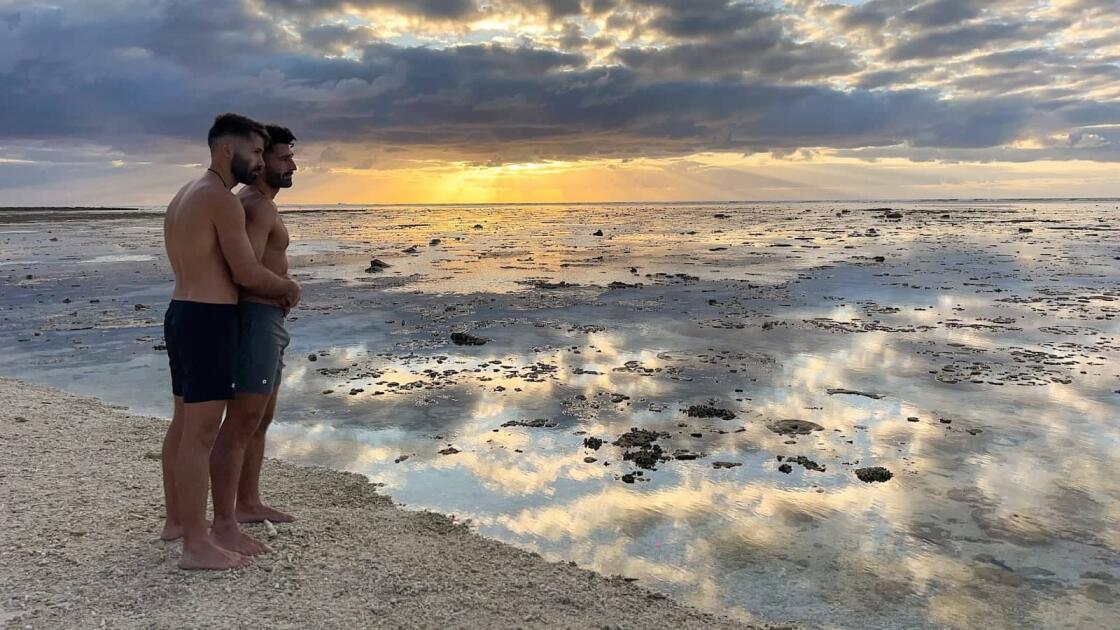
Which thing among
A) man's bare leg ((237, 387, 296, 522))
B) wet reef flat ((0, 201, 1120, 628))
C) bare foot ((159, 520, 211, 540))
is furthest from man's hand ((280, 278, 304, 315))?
wet reef flat ((0, 201, 1120, 628))

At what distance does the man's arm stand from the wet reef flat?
269 centimetres

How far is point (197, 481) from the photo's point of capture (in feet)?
16.3

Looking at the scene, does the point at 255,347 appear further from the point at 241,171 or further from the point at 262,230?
the point at 241,171

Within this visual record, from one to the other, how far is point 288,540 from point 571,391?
5.26m

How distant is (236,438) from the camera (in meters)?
5.24

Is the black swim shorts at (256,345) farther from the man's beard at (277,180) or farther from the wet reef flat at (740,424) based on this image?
the wet reef flat at (740,424)

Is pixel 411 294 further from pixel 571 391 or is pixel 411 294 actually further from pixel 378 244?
pixel 378 244

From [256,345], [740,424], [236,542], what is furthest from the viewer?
[740,424]

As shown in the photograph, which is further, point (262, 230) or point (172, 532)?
point (172, 532)

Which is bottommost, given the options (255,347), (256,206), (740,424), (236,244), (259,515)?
(740,424)

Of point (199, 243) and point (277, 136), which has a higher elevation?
point (277, 136)

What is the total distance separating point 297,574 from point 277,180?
117 inches

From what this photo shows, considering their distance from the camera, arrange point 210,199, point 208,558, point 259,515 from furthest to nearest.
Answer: point 259,515 < point 208,558 < point 210,199

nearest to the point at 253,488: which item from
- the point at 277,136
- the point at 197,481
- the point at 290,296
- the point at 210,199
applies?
the point at 197,481
